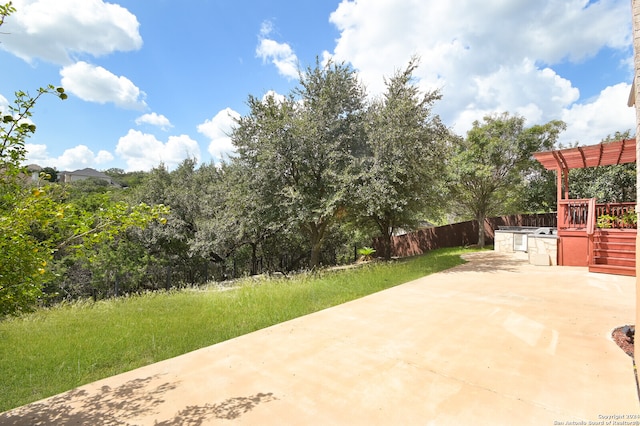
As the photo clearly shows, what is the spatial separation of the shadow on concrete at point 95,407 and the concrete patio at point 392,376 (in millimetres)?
14

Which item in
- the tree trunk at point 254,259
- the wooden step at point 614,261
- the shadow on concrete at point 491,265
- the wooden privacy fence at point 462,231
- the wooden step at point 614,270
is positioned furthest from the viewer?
the wooden privacy fence at point 462,231

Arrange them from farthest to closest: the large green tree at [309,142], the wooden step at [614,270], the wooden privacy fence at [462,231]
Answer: the wooden privacy fence at [462,231] < the large green tree at [309,142] < the wooden step at [614,270]

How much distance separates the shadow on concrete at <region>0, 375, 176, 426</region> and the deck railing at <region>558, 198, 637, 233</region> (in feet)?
34.2

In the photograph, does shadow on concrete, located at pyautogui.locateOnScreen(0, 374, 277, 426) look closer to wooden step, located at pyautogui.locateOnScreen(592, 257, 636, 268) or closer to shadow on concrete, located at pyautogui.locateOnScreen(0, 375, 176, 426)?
shadow on concrete, located at pyautogui.locateOnScreen(0, 375, 176, 426)

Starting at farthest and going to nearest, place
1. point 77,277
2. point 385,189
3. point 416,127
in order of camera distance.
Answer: point 77,277
point 416,127
point 385,189

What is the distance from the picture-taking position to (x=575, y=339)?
371 centimetres

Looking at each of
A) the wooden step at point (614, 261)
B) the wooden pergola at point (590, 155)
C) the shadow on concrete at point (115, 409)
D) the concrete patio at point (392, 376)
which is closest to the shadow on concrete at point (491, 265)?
the wooden step at point (614, 261)

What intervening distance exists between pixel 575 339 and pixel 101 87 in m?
13.9

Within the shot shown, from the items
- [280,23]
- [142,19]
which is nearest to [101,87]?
[142,19]

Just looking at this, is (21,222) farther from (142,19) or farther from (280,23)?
(280,23)

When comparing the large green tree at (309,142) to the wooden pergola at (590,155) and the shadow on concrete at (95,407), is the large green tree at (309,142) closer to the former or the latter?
the wooden pergola at (590,155)

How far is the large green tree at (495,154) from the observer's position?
47.6 feet

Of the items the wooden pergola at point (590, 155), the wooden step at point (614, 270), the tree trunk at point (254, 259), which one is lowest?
the tree trunk at point (254, 259)

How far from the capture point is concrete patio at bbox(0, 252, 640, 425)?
2.41 metres
